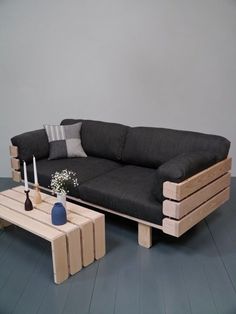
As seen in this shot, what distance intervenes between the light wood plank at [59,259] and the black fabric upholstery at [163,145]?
1355mm

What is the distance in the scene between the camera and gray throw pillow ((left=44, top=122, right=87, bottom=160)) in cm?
357

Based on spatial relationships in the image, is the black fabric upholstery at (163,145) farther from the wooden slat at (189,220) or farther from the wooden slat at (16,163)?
the wooden slat at (16,163)

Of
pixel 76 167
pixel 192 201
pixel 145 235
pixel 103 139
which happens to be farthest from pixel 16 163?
pixel 192 201

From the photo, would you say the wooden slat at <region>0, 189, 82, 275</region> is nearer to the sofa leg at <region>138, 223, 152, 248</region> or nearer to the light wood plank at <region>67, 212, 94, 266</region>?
the light wood plank at <region>67, 212, 94, 266</region>

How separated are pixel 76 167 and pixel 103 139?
499 millimetres


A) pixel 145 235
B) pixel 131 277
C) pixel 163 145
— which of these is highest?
pixel 163 145

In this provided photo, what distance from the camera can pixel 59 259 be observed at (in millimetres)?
2176

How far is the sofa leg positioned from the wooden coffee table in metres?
0.34

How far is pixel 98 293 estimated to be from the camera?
6.92 ft

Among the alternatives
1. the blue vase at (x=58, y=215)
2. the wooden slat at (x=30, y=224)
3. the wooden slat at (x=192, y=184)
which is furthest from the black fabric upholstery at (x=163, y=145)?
the wooden slat at (x=30, y=224)

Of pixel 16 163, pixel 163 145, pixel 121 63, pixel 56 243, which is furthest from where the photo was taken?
pixel 121 63

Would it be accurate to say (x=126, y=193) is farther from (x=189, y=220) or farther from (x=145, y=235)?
(x=189, y=220)

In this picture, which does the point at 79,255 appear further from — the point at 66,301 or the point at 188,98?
the point at 188,98

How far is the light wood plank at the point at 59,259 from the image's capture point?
214cm
